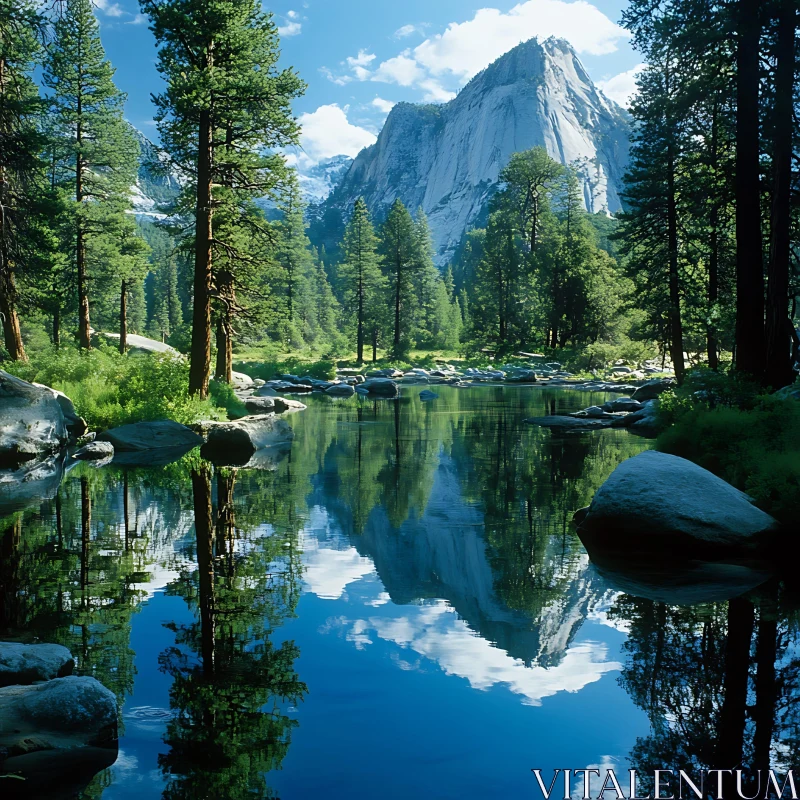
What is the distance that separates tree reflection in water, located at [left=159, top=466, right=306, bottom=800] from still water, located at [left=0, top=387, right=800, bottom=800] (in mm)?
18

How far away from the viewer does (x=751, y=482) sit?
348 inches

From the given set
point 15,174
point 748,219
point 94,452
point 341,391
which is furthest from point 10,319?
point 748,219

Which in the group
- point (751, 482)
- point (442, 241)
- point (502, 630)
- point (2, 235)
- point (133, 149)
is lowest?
point (502, 630)

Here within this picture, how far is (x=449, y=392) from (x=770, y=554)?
30.3 m

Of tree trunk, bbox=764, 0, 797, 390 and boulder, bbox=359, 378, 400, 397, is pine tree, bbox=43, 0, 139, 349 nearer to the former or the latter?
boulder, bbox=359, 378, 400, 397

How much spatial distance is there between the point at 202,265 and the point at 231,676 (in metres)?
16.0

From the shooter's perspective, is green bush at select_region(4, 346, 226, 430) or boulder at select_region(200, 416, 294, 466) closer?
boulder at select_region(200, 416, 294, 466)

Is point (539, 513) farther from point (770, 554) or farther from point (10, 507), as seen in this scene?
point (10, 507)

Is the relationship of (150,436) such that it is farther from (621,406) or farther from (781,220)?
(621,406)

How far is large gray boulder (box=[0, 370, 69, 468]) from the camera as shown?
14430 millimetres

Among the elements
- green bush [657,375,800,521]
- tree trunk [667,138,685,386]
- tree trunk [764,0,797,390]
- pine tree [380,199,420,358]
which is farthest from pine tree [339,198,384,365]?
green bush [657,375,800,521]

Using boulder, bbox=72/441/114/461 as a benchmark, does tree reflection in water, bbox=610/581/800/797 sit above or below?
below

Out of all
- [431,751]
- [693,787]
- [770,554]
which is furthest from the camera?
[770,554]

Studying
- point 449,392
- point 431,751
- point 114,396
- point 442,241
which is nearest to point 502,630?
point 431,751
